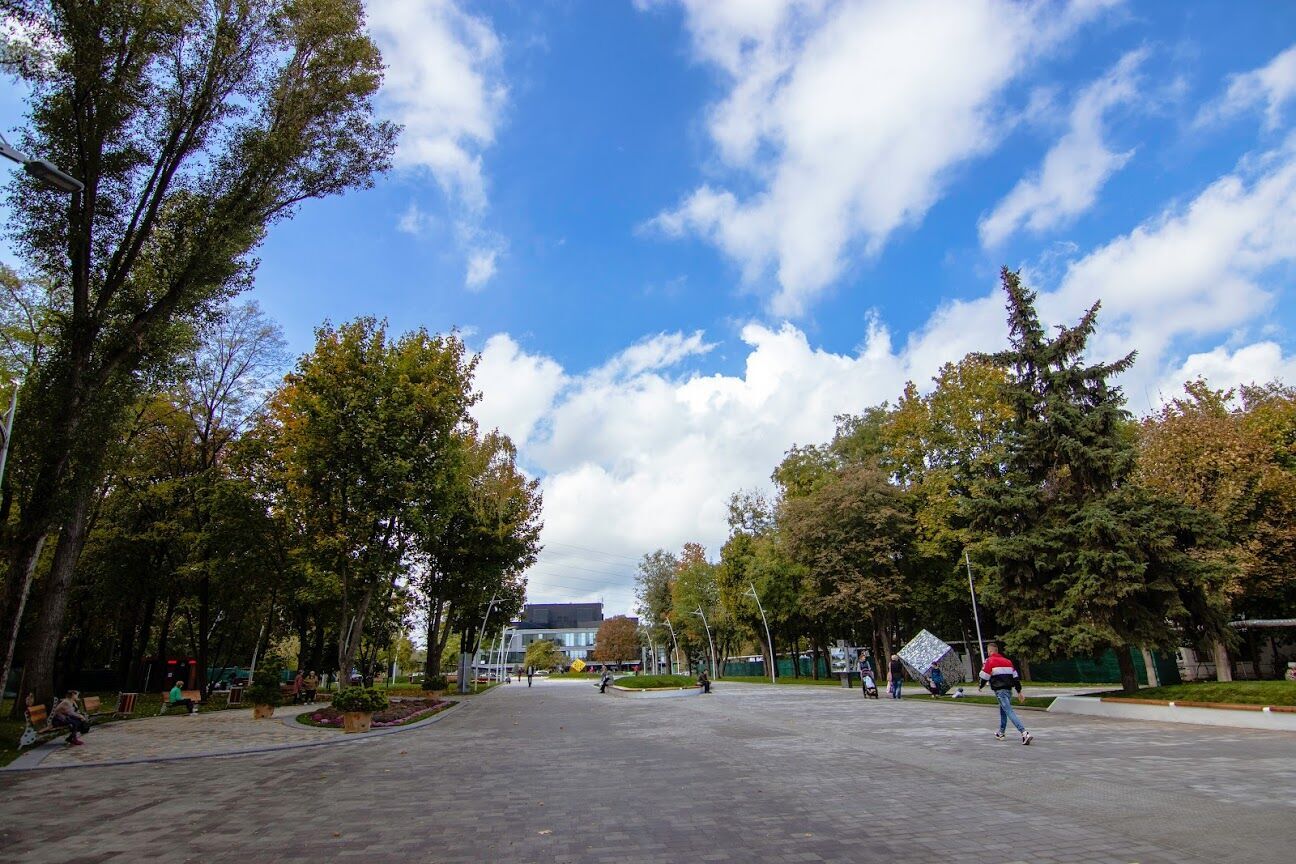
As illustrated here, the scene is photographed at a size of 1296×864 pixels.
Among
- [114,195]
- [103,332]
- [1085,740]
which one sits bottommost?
[1085,740]

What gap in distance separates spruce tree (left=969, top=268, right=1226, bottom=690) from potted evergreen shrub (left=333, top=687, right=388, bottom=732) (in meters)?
17.1

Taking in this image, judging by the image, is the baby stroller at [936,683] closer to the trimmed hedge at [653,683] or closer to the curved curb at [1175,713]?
the curved curb at [1175,713]

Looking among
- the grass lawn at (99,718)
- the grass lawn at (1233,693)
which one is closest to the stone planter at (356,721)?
the grass lawn at (99,718)

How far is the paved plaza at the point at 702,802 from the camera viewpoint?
6.00 metres

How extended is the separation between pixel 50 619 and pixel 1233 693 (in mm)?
29369

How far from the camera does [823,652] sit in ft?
167

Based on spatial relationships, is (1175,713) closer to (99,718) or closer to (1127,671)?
(1127,671)

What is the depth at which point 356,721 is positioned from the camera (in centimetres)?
1705

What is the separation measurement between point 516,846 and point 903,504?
30.5m

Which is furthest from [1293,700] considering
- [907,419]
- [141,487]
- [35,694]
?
[141,487]

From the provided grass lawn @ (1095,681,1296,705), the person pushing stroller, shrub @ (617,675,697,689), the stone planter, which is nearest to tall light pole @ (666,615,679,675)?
shrub @ (617,675,697,689)

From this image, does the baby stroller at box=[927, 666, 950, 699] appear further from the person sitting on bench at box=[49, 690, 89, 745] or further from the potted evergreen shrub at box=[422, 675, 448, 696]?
the person sitting on bench at box=[49, 690, 89, 745]

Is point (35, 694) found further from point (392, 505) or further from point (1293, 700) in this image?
point (1293, 700)

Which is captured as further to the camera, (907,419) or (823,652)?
(823,652)
